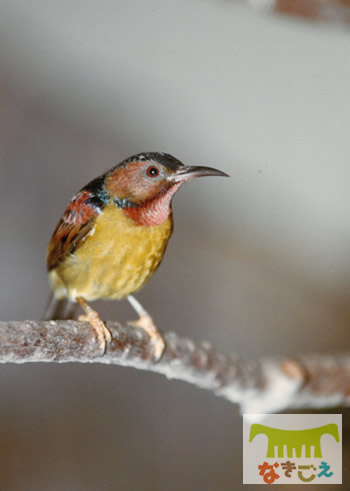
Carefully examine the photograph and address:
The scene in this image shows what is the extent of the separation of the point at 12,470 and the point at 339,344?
91 centimetres

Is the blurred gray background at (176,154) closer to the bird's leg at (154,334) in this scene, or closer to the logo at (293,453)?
the logo at (293,453)

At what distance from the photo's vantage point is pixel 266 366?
100cm

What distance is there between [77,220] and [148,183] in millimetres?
134

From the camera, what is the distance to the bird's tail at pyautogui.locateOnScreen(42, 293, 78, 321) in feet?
2.93

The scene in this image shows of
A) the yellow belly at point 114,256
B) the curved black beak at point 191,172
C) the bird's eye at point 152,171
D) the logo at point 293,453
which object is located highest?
the bird's eye at point 152,171

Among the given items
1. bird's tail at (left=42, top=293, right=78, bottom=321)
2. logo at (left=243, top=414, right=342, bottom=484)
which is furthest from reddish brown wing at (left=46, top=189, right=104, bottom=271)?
logo at (left=243, top=414, right=342, bottom=484)

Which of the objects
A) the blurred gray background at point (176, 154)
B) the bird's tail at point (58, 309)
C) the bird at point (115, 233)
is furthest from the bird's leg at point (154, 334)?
the blurred gray background at point (176, 154)

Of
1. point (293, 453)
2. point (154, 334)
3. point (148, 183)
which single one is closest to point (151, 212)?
point (148, 183)

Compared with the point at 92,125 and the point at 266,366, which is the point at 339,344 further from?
the point at 92,125

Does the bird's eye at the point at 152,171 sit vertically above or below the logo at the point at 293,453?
above

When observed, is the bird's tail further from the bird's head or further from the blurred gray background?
the bird's head

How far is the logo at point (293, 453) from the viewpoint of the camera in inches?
30.9

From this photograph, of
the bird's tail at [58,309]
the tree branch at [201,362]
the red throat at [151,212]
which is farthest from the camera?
the bird's tail at [58,309]

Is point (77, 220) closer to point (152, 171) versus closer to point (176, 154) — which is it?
point (152, 171)
